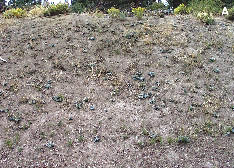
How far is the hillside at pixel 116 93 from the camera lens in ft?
24.5

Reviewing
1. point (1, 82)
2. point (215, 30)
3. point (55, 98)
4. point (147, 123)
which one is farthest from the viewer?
point (215, 30)

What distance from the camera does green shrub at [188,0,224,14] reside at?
15375 millimetres

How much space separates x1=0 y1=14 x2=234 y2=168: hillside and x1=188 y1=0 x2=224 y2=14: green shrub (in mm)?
1769

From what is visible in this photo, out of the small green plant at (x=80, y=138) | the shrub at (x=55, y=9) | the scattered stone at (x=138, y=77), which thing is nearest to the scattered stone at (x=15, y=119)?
the small green plant at (x=80, y=138)

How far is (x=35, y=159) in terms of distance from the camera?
7273mm

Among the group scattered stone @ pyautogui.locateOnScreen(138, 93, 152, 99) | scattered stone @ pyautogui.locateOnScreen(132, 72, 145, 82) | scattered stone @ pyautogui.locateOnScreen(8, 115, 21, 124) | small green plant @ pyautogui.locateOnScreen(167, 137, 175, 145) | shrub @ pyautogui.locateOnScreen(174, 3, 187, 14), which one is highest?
shrub @ pyautogui.locateOnScreen(174, 3, 187, 14)

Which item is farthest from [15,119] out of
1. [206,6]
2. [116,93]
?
[206,6]

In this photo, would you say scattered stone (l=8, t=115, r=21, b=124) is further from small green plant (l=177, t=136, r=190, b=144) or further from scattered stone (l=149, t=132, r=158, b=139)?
small green plant (l=177, t=136, r=190, b=144)

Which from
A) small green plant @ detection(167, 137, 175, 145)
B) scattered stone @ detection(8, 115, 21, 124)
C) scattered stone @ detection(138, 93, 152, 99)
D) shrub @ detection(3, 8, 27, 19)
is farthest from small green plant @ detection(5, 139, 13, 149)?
shrub @ detection(3, 8, 27, 19)

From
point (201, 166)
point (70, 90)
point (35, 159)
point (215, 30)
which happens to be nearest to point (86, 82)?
point (70, 90)

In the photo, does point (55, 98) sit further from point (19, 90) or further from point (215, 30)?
point (215, 30)

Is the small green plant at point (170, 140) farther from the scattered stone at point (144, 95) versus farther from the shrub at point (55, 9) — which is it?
the shrub at point (55, 9)

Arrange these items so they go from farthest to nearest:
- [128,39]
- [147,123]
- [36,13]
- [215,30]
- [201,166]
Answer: [36,13] → [215,30] → [128,39] → [147,123] → [201,166]

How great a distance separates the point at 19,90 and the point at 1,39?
12.5 ft
